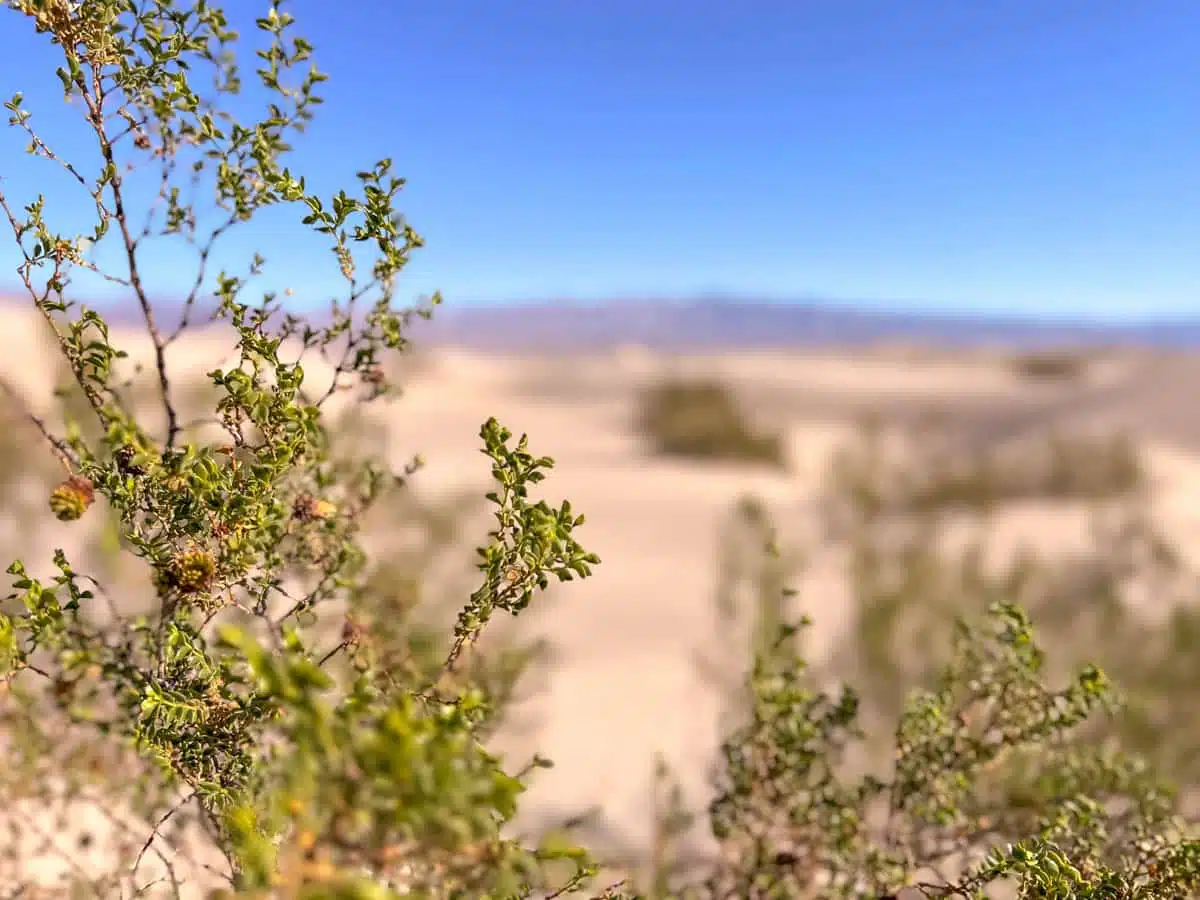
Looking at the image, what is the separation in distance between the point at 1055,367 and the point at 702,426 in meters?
32.6

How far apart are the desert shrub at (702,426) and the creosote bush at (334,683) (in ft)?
56.4

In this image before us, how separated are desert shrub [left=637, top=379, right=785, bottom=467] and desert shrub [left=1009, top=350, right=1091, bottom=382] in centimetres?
2610

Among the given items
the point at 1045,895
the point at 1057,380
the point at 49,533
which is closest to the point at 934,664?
the point at 1045,895

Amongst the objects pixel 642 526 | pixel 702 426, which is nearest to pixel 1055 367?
pixel 702 426

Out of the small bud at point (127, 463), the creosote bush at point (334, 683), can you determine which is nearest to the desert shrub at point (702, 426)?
the creosote bush at point (334, 683)

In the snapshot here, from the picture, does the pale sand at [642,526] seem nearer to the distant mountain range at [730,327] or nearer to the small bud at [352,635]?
the small bud at [352,635]

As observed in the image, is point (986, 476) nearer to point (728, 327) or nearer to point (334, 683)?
point (334, 683)

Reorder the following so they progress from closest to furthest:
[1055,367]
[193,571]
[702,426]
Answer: [193,571], [702,426], [1055,367]

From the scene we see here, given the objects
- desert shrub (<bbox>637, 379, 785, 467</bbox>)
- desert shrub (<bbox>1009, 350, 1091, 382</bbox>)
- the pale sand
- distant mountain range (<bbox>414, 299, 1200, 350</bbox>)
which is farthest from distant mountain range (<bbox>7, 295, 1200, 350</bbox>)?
desert shrub (<bbox>637, 379, 785, 467</bbox>)

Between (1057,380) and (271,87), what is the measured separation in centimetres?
4587

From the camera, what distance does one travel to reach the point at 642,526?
13500mm

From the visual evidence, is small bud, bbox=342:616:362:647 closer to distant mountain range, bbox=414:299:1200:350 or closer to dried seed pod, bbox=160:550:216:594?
dried seed pod, bbox=160:550:216:594

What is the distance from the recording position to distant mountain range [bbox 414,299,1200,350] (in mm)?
125312

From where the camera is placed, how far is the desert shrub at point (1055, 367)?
1666 inches
